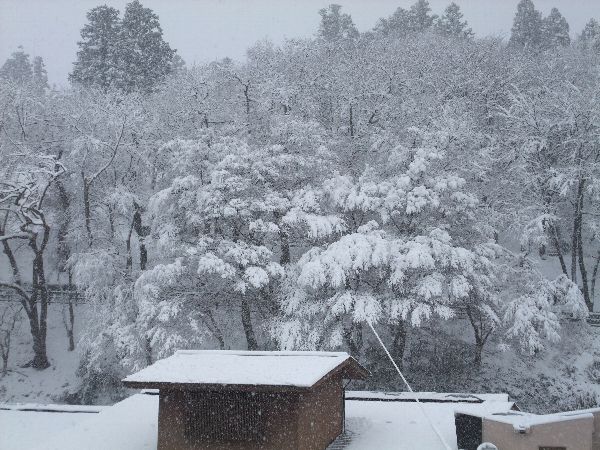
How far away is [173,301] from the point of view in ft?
72.6

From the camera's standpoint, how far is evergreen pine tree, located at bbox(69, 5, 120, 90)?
4303 cm

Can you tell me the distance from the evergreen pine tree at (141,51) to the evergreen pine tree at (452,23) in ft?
84.3

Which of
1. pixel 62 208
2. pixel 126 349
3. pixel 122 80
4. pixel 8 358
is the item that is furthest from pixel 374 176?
pixel 122 80

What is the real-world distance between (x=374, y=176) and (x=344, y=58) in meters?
15.6

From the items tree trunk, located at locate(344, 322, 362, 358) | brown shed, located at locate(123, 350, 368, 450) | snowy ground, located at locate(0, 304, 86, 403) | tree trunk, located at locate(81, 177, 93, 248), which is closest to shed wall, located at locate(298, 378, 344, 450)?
brown shed, located at locate(123, 350, 368, 450)

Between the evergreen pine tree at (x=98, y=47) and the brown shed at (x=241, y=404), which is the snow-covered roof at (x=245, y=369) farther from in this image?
the evergreen pine tree at (x=98, y=47)

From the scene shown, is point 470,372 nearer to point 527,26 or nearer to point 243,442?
point 243,442

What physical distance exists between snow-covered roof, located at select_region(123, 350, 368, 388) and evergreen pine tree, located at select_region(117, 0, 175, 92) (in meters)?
33.0

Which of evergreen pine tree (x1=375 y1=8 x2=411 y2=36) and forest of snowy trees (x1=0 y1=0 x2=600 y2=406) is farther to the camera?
evergreen pine tree (x1=375 y1=8 x2=411 y2=36)

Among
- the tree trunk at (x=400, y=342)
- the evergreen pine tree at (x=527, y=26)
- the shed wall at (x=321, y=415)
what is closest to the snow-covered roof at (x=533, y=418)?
the shed wall at (x=321, y=415)

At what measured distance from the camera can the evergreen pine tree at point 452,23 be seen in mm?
53531

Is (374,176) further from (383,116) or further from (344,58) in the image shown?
(344,58)

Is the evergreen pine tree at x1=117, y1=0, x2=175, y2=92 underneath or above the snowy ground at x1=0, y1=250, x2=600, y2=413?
above

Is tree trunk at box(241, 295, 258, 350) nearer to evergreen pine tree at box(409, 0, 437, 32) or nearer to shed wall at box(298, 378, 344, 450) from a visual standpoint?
shed wall at box(298, 378, 344, 450)
